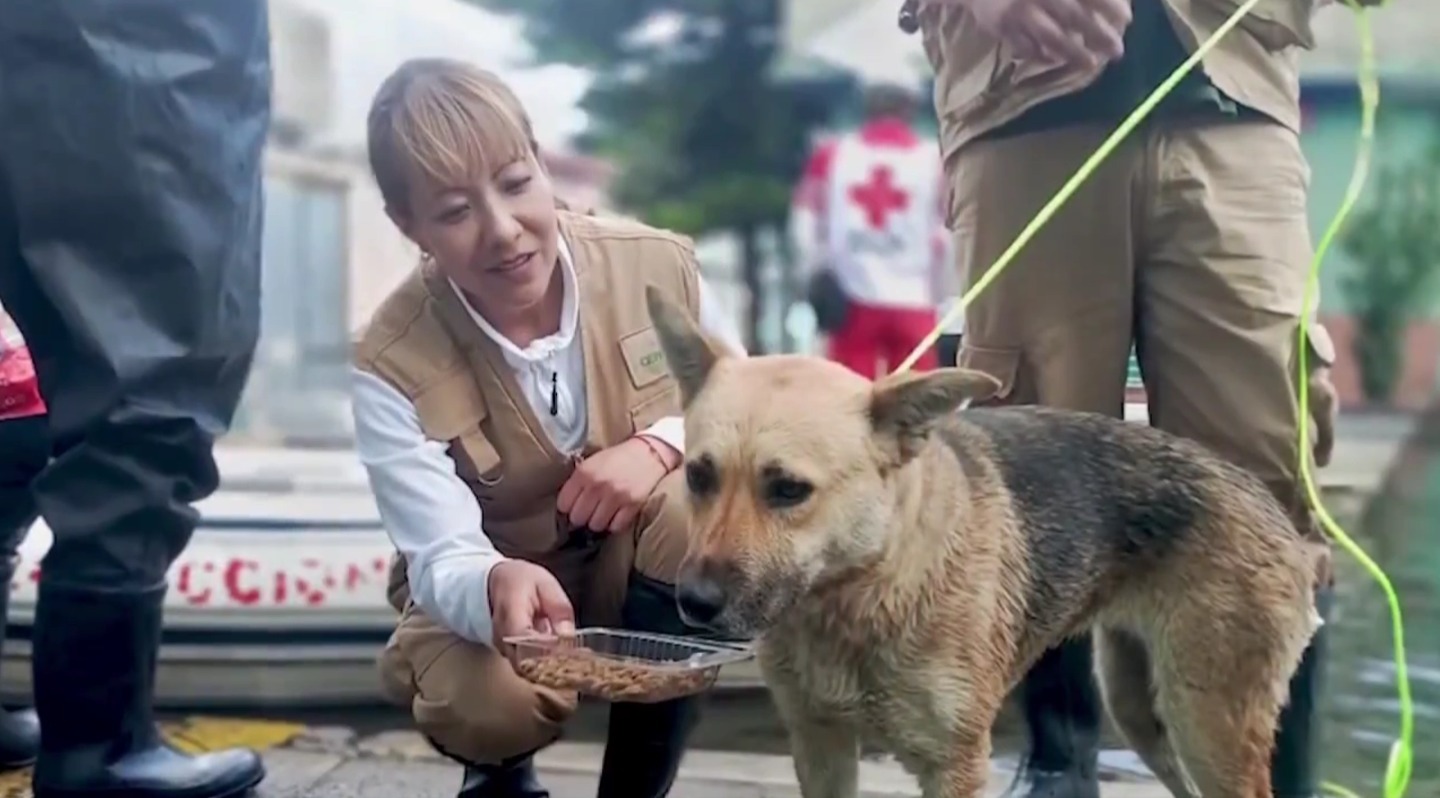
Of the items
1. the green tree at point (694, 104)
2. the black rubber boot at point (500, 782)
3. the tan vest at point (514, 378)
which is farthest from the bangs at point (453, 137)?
the green tree at point (694, 104)

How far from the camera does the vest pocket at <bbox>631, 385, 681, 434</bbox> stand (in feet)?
6.73

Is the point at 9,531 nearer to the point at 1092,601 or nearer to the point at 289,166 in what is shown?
the point at 1092,601

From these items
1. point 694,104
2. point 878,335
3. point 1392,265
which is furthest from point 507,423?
point 694,104

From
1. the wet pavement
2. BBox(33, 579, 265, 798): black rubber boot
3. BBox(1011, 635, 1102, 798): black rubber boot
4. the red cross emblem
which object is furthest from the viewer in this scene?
the red cross emblem

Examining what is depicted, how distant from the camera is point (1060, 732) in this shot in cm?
226

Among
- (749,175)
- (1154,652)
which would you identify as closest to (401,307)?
(1154,652)

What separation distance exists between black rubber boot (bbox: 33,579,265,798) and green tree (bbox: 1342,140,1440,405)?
11.4 feet

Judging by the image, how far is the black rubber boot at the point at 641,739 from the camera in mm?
2041

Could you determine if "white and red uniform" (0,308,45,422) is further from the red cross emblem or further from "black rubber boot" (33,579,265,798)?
the red cross emblem

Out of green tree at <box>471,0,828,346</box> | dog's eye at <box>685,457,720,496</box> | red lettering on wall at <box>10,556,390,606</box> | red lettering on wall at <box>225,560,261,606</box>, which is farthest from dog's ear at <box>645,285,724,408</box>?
green tree at <box>471,0,828,346</box>

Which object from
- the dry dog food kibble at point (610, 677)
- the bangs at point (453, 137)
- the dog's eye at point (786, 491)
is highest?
the bangs at point (453, 137)

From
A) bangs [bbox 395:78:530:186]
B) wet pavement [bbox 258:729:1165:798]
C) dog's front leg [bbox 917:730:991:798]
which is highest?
bangs [bbox 395:78:530:186]

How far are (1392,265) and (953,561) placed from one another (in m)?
3.87

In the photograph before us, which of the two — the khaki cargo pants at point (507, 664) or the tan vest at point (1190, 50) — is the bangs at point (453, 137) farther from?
the tan vest at point (1190, 50)
